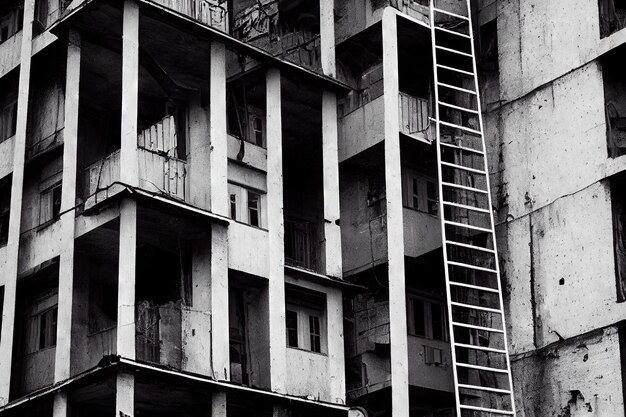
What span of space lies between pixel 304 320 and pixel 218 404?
380 cm

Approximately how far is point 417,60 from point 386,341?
7.00 metres

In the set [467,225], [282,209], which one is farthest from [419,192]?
[282,209]

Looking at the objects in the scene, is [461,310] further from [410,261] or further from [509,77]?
[509,77]

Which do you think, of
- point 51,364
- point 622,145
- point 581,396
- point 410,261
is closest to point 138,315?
point 51,364

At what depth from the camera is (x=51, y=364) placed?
27.3m

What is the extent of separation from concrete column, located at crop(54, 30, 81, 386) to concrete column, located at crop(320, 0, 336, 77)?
5848 millimetres

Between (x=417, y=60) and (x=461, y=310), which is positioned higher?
(x=417, y=60)

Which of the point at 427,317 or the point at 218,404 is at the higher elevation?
the point at 427,317

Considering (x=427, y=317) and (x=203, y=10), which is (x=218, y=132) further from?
(x=427, y=317)

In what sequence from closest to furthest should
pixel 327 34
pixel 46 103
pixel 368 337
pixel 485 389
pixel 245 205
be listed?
pixel 485 389 < pixel 245 205 < pixel 368 337 < pixel 46 103 < pixel 327 34

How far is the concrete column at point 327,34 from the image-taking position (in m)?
30.4

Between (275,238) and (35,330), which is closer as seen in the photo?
(275,238)

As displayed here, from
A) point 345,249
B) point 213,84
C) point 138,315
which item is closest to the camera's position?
point 138,315

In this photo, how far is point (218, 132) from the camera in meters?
27.6
